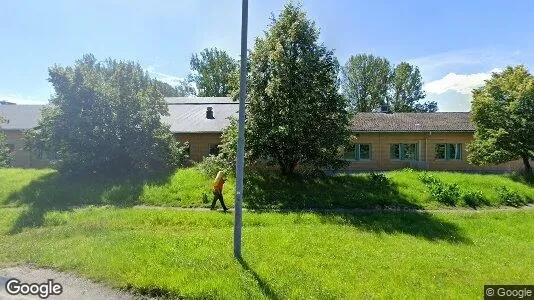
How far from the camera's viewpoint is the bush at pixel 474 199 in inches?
733

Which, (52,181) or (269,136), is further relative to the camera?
(52,181)

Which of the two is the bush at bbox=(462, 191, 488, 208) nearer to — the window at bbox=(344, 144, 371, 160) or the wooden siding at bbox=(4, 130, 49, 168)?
the window at bbox=(344, 144, 371, 160)

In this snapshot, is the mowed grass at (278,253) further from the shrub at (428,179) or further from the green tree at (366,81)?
the green tree at (366,81)

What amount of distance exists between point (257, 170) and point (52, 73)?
12241 mm

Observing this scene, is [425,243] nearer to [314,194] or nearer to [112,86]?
[314,194]

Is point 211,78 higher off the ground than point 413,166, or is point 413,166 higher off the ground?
point 211,78

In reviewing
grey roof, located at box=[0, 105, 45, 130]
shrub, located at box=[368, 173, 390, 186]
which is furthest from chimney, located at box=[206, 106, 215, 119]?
shrub, located at box=[368, 173, 390, 186]

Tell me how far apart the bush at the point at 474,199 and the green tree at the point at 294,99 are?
6038 millimetres

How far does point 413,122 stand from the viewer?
3372cm

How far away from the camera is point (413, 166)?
104ft

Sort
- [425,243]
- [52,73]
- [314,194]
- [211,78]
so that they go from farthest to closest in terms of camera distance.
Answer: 1. [211,78]
2. [52,73]
3. [314,194]
4. [425,243]

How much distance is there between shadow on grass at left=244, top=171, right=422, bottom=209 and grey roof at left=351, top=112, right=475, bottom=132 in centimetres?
1129

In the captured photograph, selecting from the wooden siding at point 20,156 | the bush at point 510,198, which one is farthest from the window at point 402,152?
the wooden siding at point 20,156

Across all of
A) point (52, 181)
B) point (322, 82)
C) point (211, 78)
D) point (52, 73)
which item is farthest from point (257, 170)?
point (211, 78)
